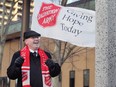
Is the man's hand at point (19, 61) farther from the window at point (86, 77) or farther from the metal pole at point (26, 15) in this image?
the window at point (86, 77)

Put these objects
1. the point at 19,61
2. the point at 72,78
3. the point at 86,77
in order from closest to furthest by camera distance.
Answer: the point at 19,61, the point at 86,77, the point at 72,78

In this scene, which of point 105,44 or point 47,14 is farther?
point 47,14

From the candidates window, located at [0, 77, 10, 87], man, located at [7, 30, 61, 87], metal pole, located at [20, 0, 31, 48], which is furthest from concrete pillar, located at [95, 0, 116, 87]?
window, located at [0, 77, 10, 87]

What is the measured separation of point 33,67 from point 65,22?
3.41 meters

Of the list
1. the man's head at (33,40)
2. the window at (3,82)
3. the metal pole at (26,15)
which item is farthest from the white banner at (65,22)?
the window at (3,82)

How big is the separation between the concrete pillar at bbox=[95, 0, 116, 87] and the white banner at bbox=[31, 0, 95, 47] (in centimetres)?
237

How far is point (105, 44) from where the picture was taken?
15.5 ft

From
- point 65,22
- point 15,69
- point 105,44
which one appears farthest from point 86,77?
point 15,69

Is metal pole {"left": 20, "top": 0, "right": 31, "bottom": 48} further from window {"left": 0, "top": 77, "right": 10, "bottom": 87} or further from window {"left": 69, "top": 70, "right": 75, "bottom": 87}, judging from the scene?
window {"left": 0, "top": 77, "right": 10, "bottom": 87}

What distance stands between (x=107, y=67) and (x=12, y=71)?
1065 mm

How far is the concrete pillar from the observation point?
4.62 metres

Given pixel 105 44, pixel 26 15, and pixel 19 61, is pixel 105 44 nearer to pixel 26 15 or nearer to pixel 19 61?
pixel 19 61

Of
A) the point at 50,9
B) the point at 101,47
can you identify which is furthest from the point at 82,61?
the point at 101,47

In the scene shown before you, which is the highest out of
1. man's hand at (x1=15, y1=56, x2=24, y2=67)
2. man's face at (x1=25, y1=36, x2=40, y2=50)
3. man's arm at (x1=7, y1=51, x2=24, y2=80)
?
man's face at (x1=25, y1=36, x2=40, y2=50)
